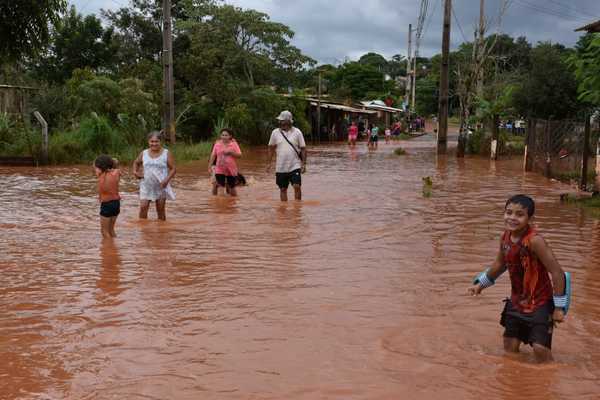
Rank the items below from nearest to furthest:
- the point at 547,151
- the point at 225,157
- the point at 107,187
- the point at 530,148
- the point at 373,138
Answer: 1. the point at 107,187
2. the point at 225,157
3. the point at 547,151
4. the point at 530,148
5. the point at 373,138

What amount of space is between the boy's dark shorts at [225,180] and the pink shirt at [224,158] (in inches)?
3.2

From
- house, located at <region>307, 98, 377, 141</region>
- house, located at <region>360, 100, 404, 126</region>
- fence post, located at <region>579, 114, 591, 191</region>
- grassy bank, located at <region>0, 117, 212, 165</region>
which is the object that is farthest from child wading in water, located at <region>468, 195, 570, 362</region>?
house, located at <region>360, 100, 404, 126</region>

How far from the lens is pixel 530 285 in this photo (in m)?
4.54

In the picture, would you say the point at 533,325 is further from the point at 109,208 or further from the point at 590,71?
the point at 590,71

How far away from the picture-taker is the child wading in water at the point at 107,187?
850 centimetres

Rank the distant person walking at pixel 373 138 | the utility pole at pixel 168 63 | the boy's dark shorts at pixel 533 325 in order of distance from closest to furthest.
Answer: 1. the boy's dark shorts at pixel 533 325
2. the utility pole at pixel 168 63
3. the distant person walking at pixel 373 138

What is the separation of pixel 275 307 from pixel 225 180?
741cm

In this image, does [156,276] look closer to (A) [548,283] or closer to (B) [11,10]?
(A) [548,283]

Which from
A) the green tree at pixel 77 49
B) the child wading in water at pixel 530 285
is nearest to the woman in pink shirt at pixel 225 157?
the child wading in water at pixel 530 285

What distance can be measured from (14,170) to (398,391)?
54.1 ft

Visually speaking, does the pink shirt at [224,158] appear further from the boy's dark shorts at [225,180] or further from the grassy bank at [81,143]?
the grassy bank at [81,143]

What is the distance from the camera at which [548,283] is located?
454 centimetres

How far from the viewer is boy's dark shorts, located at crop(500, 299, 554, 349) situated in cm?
444

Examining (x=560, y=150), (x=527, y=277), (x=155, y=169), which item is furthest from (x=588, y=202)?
(x=527, y=277)
